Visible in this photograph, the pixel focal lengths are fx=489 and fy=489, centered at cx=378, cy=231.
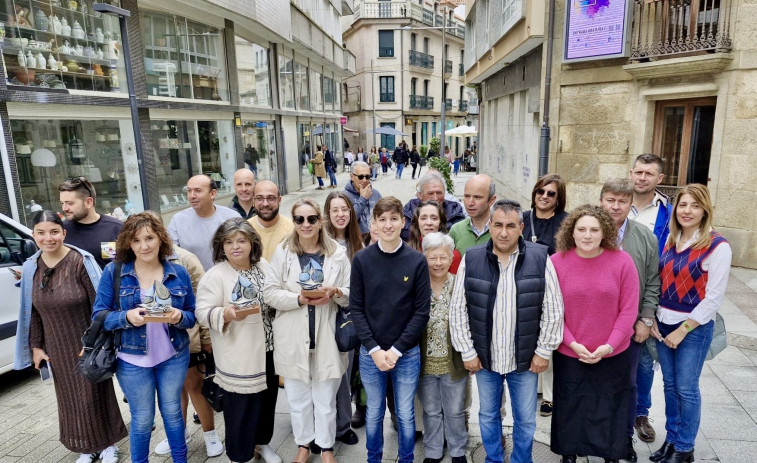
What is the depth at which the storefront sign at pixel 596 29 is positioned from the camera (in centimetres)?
945

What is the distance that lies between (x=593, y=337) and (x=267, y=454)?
2.51m

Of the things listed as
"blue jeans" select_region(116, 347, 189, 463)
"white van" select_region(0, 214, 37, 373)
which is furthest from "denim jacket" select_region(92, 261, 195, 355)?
"white van" select_region(0, 214, 37, 373)

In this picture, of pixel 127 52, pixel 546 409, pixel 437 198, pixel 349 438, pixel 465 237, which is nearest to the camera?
pixel 349 438

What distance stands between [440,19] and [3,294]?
48.6 metres

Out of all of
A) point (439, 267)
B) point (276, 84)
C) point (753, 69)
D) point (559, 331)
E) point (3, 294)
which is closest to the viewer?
point (559, 331)

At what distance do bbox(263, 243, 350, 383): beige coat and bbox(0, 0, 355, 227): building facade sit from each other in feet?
16.9

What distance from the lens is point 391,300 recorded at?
319 cm

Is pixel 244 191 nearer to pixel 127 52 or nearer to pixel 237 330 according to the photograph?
pixel 237 330

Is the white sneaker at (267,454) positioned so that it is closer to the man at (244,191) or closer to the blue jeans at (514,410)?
the blue jeans at (514,410)

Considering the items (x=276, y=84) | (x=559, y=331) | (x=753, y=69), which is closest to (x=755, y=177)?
(x=753, y=69)

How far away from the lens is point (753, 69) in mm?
8219

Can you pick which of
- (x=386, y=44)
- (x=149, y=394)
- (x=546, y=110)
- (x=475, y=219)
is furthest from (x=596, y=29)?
(x=386, y=44)

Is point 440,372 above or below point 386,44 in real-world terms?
below

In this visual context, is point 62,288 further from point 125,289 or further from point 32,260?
point 125,289
